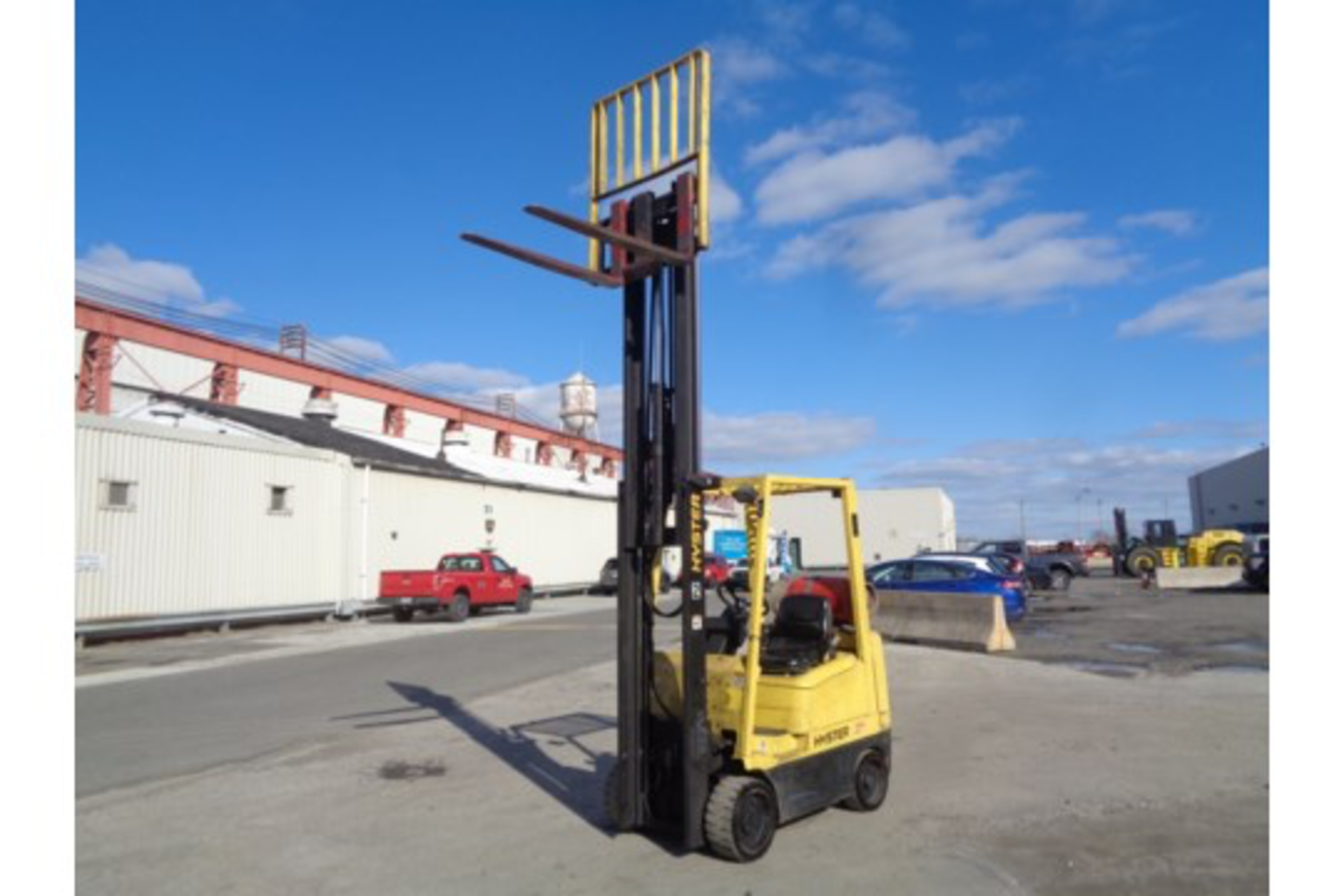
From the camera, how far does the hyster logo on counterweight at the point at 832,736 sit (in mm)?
6293

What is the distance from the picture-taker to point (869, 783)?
22.4 feet

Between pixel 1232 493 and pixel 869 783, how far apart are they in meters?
89.4

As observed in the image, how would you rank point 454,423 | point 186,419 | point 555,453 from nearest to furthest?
point 186,419
point 454,423
point 555,453

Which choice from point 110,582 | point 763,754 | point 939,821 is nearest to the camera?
point 763,754

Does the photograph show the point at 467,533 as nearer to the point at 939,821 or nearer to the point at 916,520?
the point at 939,821

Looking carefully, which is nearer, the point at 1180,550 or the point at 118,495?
the point at 118,495

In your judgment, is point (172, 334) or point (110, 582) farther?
point (172, 334)

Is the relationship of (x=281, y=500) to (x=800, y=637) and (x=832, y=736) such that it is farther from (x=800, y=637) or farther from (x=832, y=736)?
(x=832, y=736)

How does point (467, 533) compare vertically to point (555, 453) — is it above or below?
below

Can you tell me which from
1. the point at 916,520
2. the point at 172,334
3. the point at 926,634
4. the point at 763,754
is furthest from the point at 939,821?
the point at 916,520

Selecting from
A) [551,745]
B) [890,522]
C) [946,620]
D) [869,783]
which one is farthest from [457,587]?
[890,522]

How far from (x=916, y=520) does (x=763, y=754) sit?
67.5 meters

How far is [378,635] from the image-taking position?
21422 mm

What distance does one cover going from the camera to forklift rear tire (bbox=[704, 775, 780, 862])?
5598mm
